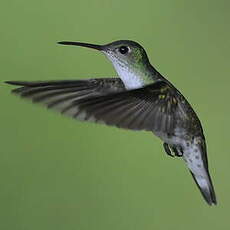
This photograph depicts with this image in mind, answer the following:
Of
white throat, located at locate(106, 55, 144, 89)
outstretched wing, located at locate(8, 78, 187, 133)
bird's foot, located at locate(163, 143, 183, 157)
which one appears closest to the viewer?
outstretched wing, located at locate(8, 78, 187, 133)

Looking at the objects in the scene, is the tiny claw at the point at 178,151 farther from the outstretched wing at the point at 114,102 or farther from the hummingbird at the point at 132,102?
the outstretched wing at the point at 114,102

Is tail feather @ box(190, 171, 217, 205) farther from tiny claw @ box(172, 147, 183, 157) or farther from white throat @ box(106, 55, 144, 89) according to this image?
white throat @ box(106, 55, 144, 89)

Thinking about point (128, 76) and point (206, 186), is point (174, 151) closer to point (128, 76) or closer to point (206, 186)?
point (206, 186)

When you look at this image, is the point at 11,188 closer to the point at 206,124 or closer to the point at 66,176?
the point at 66,176

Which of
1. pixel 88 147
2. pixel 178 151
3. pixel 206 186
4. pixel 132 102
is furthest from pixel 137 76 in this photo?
pixel 88 147

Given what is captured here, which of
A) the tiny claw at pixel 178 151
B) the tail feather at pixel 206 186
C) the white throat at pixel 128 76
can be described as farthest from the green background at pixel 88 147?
the white throat at pixel 128 76

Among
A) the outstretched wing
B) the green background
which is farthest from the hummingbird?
the green background

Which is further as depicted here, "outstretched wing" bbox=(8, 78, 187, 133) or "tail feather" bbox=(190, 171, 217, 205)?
"tail feather" bbox=(190, 171, 217, 205)
